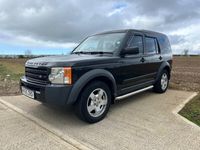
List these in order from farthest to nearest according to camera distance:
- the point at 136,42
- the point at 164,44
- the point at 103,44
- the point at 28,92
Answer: the point at 164,44 < the point at 136,42 < the point at 103,44 < the point at 28,92

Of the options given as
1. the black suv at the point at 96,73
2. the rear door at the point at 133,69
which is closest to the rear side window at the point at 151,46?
the black suv at the point at 96,73

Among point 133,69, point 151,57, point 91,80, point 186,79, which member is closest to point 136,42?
point 133,69

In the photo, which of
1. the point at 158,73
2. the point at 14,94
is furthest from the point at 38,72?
the point at 158,73

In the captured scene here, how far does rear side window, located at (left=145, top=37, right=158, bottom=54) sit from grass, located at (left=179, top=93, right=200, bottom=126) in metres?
1.68

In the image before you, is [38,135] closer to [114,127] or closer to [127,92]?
[114,127]

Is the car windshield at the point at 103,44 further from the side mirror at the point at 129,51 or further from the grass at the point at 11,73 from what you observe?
the grass at the point at 11,73

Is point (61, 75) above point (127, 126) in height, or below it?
above

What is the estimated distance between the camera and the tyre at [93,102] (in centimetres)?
414

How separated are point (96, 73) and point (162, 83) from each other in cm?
339

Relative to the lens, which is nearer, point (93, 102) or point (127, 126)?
point (127, 126)

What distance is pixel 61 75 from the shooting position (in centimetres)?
395

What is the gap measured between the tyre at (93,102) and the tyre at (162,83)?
8.78 feet

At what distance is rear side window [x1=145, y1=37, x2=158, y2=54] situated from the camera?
19.9 ft

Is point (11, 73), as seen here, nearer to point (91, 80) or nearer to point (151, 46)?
point (151, 46)
